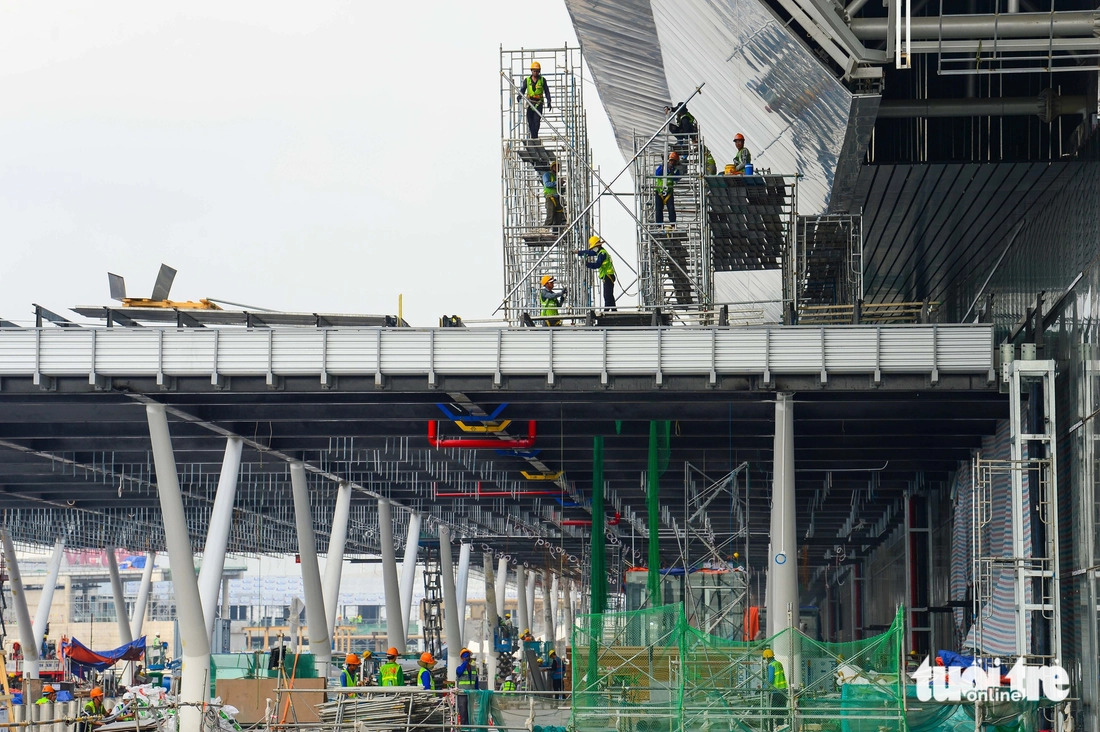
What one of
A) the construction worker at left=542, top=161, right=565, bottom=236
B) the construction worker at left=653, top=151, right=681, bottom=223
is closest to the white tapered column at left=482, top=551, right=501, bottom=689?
the construction worker at left=542, top=161, right=565, bottom=236

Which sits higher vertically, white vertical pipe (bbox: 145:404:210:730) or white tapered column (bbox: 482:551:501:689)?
white vertical pipe (bbox: 145:404:210:730)

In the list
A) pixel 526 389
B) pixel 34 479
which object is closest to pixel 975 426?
pixel 526 389

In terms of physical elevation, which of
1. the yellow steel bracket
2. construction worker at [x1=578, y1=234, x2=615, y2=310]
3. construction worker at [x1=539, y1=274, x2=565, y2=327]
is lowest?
the yellow steel bracket

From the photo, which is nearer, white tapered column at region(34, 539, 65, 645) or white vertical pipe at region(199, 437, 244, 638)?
white vertical pipe at region(199, 437, 244, 638)

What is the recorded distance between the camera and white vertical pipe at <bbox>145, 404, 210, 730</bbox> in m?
35.7

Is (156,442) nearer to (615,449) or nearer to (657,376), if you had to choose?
(657,376)

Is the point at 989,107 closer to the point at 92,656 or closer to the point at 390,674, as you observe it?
the point at 390,674

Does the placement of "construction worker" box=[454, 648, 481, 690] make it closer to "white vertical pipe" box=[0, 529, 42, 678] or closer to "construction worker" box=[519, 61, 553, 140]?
"construction worker" box=[519, 61, 553, 140]

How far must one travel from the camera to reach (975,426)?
41594mm

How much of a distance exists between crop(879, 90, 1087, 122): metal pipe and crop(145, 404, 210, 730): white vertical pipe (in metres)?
20.2

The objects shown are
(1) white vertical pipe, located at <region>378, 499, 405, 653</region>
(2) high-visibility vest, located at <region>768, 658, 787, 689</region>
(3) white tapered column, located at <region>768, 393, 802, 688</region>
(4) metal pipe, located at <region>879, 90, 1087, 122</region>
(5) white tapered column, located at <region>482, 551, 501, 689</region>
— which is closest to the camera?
(2) high-visibility vest, located at <region>768, 658, 787, 689</region>

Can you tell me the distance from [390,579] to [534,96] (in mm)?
24368

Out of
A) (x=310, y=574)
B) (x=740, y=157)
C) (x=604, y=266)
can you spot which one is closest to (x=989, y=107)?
(x=740, y=157)

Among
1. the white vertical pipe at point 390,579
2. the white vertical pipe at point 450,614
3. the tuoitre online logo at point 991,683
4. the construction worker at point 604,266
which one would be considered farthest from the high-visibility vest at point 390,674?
the white vertical pipe at point 450,614
